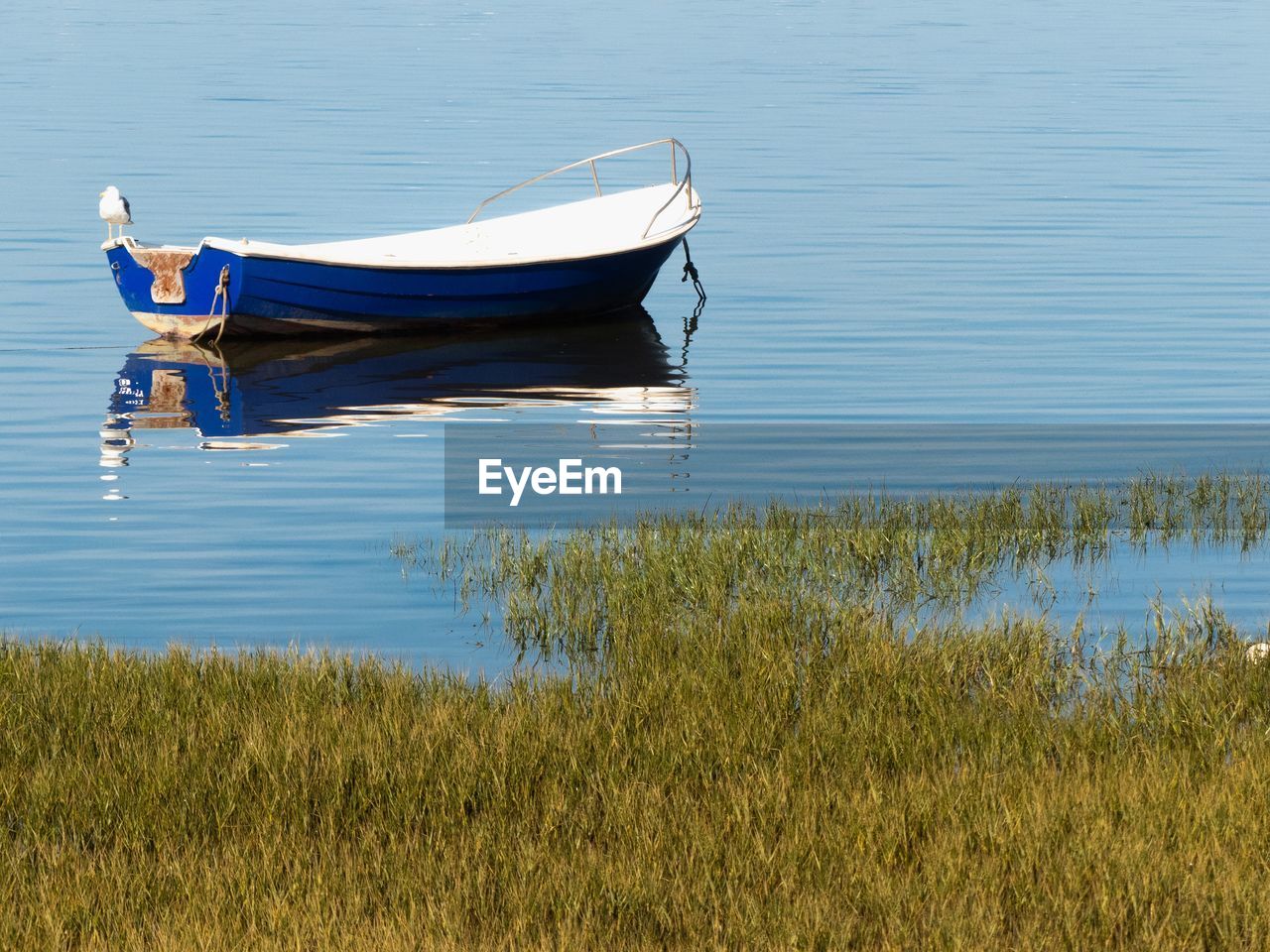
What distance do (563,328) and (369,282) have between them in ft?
10.7

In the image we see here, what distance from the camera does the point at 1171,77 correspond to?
60625mm

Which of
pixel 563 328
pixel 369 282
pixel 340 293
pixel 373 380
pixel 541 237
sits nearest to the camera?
pixel 373 380

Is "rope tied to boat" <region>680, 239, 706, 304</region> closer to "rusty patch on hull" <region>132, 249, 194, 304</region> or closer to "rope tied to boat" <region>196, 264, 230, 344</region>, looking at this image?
"rope tied to boat" <region>196, 264, 230, 344</region>

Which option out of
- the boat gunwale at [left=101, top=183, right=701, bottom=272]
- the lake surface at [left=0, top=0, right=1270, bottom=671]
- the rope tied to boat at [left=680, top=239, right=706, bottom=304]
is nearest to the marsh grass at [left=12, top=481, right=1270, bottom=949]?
the lake surface at [left=0, top=0, right=1270, bottom=671]

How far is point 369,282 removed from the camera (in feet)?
66.3

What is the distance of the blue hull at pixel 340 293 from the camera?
2002cm

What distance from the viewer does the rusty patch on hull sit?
2002 cm

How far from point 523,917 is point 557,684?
2.63 metres

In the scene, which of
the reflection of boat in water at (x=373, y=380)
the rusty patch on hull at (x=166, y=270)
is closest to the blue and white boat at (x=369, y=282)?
the rusty patch on hull at (x=166, y=270)

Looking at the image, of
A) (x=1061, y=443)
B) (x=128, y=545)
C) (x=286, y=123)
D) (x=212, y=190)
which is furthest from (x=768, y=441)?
(x=286, y=123)

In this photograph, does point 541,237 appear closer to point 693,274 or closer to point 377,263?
point 693,274

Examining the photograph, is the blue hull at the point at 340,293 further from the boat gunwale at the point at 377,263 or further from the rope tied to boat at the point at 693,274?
the rope tied to boat at the point at 693,274

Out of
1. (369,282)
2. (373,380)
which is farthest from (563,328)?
(373,380)

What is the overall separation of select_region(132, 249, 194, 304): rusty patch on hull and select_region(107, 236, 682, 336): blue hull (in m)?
0.02
